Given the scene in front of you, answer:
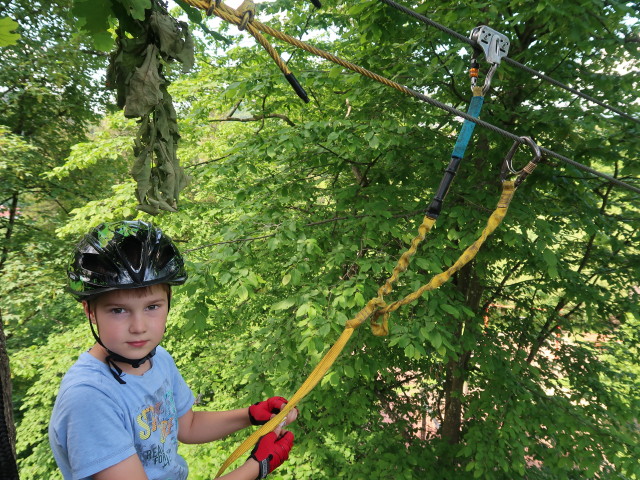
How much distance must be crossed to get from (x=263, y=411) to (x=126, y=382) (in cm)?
73

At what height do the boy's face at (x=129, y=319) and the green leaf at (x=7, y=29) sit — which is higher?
the green leaf at (x=7, y=29)

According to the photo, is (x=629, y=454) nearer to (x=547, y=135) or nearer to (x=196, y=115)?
(x=547, y=135)

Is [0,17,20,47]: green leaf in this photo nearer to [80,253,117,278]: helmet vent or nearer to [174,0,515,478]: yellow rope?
[174,0,515,478]: yellow rope

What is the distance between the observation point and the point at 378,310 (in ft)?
6.25

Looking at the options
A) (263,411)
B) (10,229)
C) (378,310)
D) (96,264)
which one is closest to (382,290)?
(378,310)

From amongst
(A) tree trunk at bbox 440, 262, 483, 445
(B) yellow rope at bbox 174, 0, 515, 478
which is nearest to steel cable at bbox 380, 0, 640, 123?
(B) yellow rope at bbox 174, 0, 515, 478

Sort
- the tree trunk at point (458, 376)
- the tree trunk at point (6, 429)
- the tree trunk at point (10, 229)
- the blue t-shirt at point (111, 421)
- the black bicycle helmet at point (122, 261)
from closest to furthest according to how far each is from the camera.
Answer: the blue t-shirt at point (111, 421), the tree trunk at point (6, 429), the black bicycle helmet at point (122, 261), the tree trunk at point (458, 376), the tree trunk at point (10, 229)

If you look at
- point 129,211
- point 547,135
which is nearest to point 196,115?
point 129,211

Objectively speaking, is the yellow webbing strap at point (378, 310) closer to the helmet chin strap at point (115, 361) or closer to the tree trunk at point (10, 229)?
the helmet chin strap at point (115, 361)

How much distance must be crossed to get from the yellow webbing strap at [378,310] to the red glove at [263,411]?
17cm

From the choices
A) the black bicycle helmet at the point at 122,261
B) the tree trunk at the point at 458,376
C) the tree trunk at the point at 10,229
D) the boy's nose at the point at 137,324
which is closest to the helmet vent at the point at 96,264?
the black bicycle helmet at the point at 122,261

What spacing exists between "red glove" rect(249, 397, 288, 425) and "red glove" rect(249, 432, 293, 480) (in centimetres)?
17

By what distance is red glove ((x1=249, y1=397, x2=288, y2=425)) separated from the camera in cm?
181

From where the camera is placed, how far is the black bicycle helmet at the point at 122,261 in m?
1.38
